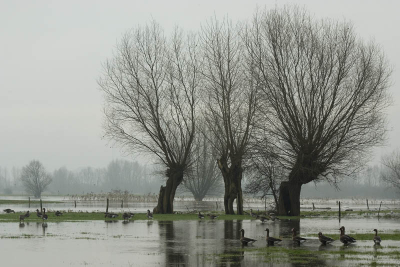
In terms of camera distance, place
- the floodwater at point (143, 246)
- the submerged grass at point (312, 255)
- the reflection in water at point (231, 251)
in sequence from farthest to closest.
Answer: the floodwater at point (143, 246) < the submerged grass at point (312, 255) < the reflection in water at point (231, 251)

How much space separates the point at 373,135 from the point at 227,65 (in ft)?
47.7

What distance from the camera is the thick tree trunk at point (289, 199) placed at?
163 feet

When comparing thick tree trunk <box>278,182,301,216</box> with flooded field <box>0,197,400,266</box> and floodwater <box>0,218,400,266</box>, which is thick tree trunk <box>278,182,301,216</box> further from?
flooded field <box>0,197,400,266</box>

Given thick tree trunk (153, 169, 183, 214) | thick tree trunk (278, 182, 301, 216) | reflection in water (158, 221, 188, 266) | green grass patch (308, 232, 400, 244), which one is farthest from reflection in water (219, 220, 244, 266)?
thick tree trunk (153, 169, 183, 214)

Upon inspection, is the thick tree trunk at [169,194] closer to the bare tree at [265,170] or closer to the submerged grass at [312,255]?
the bare tree at [265,170]

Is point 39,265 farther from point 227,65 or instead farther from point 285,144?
point 227,65

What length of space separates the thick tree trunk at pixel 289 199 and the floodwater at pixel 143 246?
13587 mm

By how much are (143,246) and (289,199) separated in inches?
1075

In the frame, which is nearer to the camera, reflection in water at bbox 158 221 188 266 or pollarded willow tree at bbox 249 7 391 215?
reflection in water at bbox 158 221 188 266

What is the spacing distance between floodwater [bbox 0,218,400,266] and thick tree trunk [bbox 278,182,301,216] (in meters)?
13.6

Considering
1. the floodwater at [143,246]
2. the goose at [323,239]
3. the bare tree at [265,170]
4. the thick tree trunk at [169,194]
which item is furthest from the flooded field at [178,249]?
the thick tree trunk at [169,194]

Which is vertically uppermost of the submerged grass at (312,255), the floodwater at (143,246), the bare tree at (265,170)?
the bare tree at (265,170)

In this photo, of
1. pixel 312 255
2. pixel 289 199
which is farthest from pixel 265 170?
pixel 312 255

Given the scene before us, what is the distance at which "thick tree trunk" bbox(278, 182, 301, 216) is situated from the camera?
163ft
